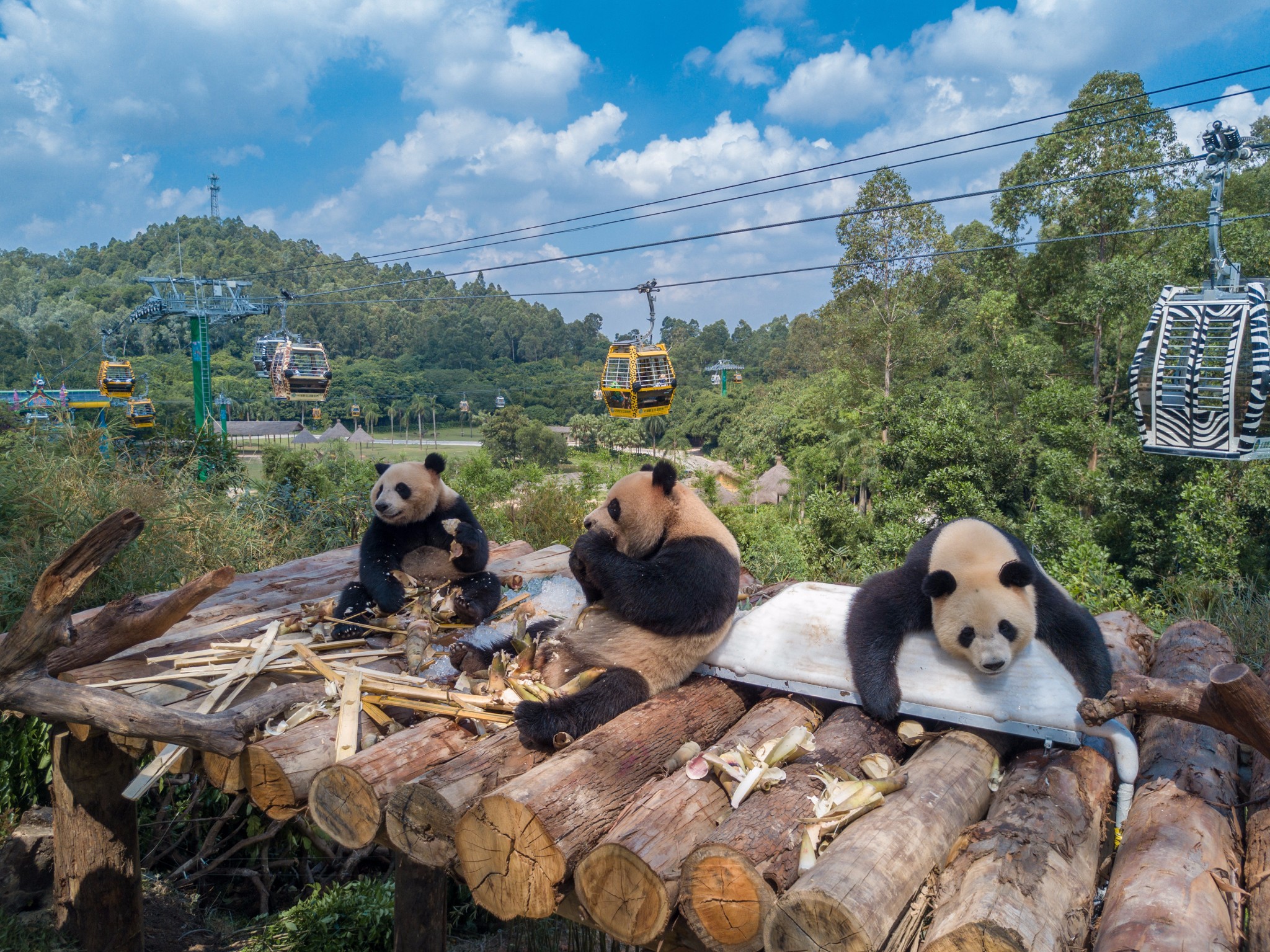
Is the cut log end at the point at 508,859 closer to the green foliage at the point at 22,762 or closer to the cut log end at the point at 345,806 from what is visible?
the cut log end at the point at 345,806

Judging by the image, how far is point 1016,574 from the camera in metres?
3.06

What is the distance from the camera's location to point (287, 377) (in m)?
16.9

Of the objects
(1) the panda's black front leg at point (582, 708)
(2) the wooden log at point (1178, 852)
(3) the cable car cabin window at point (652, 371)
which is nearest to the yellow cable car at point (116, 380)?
(3) the cable car cabin window at point (652, 371)

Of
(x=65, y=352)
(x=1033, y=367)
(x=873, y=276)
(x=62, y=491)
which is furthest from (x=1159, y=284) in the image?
(x=65, y=352)

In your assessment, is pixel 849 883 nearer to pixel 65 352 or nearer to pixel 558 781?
pixel 558 781

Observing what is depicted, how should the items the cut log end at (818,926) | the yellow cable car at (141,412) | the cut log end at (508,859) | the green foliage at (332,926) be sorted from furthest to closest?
1. the yellow cable car at (141,412)
2. the green foliage at (332,926)
3. the cut log end at (508,859)
4. the cut log end at (818,926)

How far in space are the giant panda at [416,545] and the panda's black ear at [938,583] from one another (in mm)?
2392

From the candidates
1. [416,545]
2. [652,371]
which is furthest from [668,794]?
[652,371]

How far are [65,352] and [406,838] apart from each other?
142 feet

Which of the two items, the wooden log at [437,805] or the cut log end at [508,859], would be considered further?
the wooden log at [437,805]

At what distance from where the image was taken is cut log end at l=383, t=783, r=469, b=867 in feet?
8.59

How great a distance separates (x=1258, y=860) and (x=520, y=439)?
32.8 meters

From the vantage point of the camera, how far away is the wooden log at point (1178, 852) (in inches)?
81.7

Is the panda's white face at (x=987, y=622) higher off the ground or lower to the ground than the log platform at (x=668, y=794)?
higher
